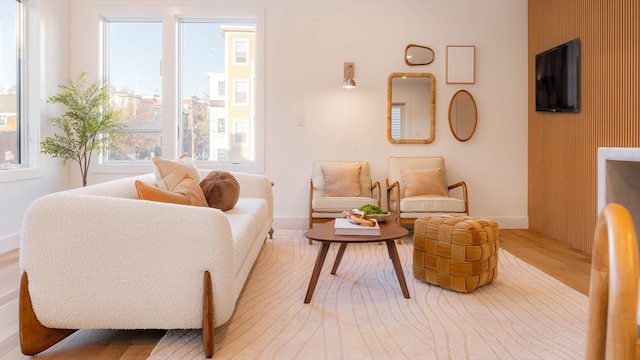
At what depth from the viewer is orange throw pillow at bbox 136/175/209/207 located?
216cm

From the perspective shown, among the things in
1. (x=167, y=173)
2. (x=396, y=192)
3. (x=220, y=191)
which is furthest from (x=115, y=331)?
(x=396, y=192)

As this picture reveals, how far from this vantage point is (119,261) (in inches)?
69.4

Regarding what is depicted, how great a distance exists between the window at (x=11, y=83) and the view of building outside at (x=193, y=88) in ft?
3.32

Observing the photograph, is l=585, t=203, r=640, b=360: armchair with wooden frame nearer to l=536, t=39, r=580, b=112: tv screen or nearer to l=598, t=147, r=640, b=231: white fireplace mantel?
l=598, t=147, r=640, b=231: white fireplace mantel

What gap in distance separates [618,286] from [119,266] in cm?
173

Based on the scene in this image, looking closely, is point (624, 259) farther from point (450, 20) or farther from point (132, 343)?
point (450, 20)

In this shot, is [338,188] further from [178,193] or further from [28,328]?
[28,328]

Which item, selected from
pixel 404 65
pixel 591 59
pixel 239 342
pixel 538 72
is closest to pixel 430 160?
pixel 404 65

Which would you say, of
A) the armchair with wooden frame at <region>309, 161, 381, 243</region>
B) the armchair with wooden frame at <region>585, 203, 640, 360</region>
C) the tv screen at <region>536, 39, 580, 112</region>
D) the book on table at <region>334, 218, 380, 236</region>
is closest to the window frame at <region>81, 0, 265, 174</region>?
the armchair with wooden frame at <region>309, 161, 381, 243</region>

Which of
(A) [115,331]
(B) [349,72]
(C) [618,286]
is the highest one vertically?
(B) [349,72]

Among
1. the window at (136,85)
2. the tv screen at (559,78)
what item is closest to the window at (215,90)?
the window at (136,85)

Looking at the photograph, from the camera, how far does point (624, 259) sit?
49cm

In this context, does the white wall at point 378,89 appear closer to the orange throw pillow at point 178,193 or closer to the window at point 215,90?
the window at point 215,90

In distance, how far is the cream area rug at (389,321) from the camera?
187cm
